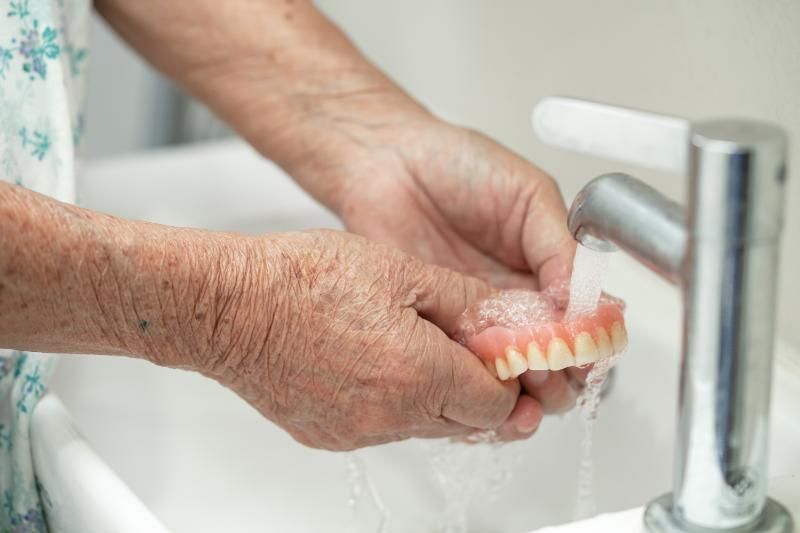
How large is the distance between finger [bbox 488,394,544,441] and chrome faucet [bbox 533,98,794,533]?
0.77 ft

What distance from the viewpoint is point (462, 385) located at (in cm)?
71

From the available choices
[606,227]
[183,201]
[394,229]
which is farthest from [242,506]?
[606,227]

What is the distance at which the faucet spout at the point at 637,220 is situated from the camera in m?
0.47

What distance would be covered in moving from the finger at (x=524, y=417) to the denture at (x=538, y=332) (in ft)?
0.16

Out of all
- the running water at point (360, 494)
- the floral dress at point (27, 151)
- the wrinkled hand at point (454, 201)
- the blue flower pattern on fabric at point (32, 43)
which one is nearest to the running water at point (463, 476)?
the running water at point (360, 494)

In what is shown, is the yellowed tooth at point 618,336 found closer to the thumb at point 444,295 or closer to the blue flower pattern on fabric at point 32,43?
the thumb at point 444,295

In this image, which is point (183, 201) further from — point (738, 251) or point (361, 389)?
point (738, 251)

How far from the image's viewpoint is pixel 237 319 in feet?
2.21

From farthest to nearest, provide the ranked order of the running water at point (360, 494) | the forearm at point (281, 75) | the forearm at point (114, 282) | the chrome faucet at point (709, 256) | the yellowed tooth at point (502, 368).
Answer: the forearm at point (281, 75) → the running water at point (360, 494) → the yellowed tooth at point (502, 368) → the forearm at point (114, 282) → the chrome faucet at point (709, 256)

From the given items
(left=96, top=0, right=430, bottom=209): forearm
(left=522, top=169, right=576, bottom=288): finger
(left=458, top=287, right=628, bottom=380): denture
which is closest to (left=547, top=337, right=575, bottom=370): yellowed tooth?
(left=458, top=287, right=628, bottom=380): denture

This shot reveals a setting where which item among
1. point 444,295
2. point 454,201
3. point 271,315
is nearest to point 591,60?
point 454,201

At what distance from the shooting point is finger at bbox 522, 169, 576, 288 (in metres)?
0.80

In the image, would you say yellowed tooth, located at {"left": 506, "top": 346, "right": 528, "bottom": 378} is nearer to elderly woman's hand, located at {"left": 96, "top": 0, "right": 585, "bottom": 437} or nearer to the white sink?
elderly woman's hand, located at {"left": 96, "top": 0, "right": 585, "bottom": 437}

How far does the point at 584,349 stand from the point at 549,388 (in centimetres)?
10
